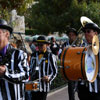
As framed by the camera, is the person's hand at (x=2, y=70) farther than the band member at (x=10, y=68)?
No

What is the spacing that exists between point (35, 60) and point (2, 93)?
1806 mm

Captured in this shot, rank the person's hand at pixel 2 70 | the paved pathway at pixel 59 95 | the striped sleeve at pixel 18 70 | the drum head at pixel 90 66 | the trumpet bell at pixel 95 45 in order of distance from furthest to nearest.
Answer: the paved pathway at pixel 59 95
the drum head at pixel 90 66
the trumpet bell at pixel 95 45
the striped sleeve at pixel 18 70
the person's hand at pixel 2 70

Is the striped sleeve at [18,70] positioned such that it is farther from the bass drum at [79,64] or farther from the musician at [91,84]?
the musician at [91,84]

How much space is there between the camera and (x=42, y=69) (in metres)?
3.98

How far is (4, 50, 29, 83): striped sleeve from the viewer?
85.9 inches

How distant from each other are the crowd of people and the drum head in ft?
0.55

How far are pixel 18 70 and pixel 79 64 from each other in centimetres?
111

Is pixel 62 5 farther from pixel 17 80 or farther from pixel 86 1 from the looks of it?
pixel 17 80

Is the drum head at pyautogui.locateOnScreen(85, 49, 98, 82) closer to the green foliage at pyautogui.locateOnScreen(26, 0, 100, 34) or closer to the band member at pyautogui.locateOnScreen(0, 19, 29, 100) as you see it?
the band member at pyautogui.locateOnScreen(0, 19, 29, 100)

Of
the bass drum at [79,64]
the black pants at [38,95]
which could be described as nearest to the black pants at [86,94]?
the bass drum at [79,64]

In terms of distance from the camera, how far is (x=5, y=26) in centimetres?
224

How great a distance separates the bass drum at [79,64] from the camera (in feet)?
10.1

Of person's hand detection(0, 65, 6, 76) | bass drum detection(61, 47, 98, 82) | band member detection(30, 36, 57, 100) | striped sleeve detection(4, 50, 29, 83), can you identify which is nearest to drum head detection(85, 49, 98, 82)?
bass drum detection(61, 47, 98, 82)

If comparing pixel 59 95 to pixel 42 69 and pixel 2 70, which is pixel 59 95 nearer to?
pixel 42 69
